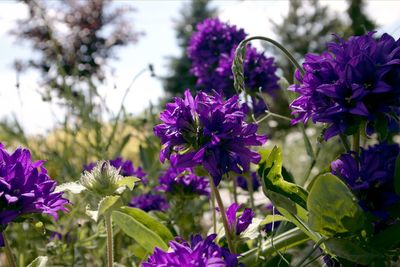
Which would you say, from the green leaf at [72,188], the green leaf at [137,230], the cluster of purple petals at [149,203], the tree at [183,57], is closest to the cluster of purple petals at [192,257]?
the green leaf at [137,230]

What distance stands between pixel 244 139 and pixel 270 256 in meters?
0.33

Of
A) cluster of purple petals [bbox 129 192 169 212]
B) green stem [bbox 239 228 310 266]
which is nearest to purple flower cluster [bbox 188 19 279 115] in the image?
cluster of purple petals [bbox 129 192 169 212]

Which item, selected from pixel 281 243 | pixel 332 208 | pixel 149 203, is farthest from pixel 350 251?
pixel 149 203

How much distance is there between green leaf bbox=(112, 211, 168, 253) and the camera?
0.93 metres

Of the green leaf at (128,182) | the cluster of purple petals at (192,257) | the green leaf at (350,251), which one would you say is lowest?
the green leaf at (350,251)

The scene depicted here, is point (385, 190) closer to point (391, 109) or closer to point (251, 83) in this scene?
point (391, 109)

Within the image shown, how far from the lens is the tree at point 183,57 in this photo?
13.1 m

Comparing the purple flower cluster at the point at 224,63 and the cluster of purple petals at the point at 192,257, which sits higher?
the purple flower cluster at the point at 224,63

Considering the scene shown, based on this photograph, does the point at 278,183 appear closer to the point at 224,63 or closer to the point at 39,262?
the point at 39,262

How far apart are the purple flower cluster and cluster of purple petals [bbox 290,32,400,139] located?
63cm

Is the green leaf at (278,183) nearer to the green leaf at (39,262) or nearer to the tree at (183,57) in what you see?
the green leaf at (39,262)

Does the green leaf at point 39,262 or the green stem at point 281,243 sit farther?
the green stem at point 281,243

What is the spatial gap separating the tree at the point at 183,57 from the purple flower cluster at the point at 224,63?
10625mm

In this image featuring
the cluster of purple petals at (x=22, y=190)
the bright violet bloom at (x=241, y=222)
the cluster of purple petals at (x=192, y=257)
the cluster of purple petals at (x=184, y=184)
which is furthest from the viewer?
the cluster of purple petals at (x=184, y=184)
